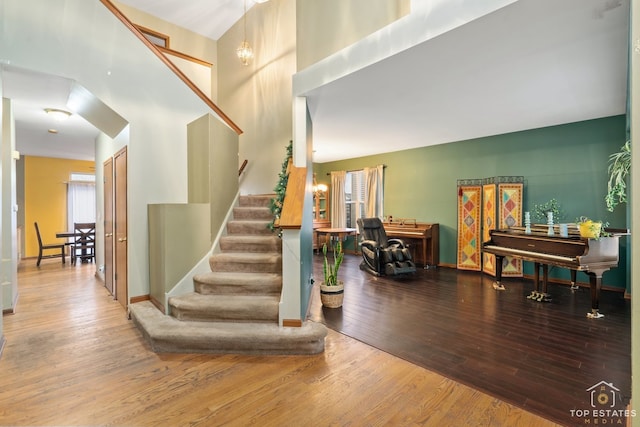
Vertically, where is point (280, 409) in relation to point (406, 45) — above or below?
below

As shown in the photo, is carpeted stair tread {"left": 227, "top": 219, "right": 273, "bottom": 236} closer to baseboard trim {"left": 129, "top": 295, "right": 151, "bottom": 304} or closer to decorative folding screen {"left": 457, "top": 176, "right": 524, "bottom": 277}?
baseboard trim {"left": 129, "top": 295, "right": 151, "bottom": 304}

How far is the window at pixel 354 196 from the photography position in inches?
328

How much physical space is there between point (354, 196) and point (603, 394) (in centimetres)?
675

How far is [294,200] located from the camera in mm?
3086

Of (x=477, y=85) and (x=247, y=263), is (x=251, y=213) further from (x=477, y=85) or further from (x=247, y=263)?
(x=477, y=85)

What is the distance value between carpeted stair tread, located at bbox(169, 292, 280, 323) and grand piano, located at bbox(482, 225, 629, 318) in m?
3.33

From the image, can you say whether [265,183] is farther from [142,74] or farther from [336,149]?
[142,74]

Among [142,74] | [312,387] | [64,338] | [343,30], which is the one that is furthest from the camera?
[142,74]

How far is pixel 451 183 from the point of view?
6297mm

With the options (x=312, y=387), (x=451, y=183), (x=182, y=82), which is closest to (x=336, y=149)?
(x=451, y=183)

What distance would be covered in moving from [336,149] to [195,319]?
491 centimetres

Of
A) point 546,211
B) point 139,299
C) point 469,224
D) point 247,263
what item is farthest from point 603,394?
point 139,299

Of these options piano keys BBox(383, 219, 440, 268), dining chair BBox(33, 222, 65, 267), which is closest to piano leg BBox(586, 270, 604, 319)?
piano keys BBox(383, 219, 440, 268)

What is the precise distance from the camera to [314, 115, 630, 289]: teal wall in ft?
14.9
